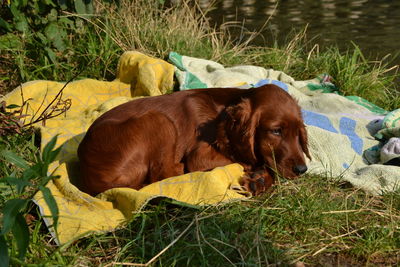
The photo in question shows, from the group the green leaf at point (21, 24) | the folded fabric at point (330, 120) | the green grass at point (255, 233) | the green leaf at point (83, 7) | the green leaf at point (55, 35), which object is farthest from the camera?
the green leaf at point (83, 7)

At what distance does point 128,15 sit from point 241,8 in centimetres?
511

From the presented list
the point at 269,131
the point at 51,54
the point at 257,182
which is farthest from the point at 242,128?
the point at 51,54

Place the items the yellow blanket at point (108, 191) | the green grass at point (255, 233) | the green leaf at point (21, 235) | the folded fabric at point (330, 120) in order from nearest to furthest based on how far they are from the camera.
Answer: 1. the green leaf at point (21, 235)
2. the green grass at point (255, 233)
3. the yellow blanket at point (108, 191)
4. the folded fabric at point (330, 120)

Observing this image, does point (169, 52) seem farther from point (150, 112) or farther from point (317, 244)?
point (317, 244)

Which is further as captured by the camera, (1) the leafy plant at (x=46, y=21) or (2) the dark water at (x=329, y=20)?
(2) the dark water at (x=329, y=20)

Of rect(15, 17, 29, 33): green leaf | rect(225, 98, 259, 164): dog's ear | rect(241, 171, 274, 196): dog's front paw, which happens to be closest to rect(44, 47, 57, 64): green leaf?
rect(15, 17, 29, 33): green leaf

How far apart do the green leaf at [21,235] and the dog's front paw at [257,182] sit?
1.67 meters

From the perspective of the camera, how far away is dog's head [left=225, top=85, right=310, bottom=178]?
3414 millimetres

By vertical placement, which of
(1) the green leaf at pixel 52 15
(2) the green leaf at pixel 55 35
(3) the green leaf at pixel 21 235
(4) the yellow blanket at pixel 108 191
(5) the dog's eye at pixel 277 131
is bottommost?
(4) the yellow blanket at pixel 108 191

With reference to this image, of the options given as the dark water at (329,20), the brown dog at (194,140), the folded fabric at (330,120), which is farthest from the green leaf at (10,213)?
the dark water at (329,20)

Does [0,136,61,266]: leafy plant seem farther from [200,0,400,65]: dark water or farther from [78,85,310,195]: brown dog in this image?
[200,0,400,65]: dark water

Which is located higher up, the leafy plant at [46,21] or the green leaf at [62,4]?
the green leaf at [62,4]

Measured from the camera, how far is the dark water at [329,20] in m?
7.87

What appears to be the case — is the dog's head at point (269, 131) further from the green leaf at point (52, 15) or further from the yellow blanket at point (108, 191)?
the green leaf at point (52, 15)
